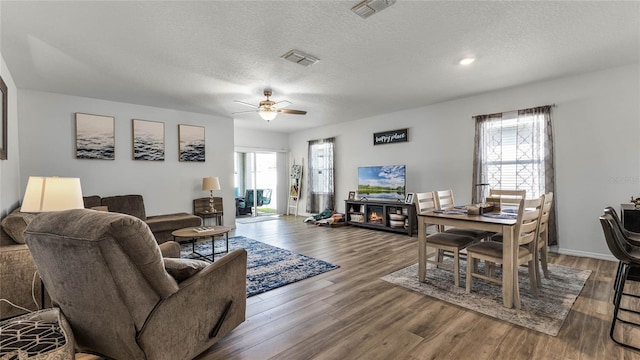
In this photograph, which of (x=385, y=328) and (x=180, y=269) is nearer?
(x=180, y=269)

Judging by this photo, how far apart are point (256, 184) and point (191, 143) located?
289 centimetres

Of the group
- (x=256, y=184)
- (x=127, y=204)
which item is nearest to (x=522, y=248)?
(x=127, y=204)

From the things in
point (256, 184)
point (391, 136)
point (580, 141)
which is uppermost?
point (391, 136)

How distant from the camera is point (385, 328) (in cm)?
211

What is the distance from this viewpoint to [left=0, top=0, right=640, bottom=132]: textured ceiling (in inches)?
90.0

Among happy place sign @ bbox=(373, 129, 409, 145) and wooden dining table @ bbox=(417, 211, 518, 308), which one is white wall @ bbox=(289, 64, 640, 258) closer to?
happy place sign @ bbox=(373, 129, 409, 145)

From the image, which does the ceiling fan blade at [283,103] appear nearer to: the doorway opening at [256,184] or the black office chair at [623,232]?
the doorway opening at [256,184]

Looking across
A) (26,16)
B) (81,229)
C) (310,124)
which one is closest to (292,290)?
(81,229)

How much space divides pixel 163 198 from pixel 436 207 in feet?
15.6

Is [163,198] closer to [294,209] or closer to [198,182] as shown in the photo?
[198,182]

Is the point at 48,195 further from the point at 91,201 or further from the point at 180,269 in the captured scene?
the point at 91,201

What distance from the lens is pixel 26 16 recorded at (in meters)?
2.30

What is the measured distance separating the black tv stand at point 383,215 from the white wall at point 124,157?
271 cm

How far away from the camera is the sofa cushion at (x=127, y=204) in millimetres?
4605
